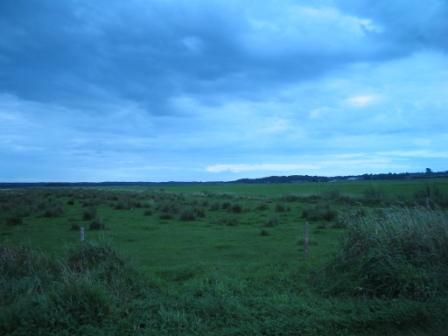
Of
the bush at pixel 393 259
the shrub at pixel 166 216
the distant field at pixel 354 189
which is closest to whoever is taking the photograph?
the bush at pixel 393 259

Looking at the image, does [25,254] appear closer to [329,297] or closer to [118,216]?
[329,297]

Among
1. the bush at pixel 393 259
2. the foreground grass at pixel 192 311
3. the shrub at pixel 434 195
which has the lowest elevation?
the foreground grass at pixel 192 311

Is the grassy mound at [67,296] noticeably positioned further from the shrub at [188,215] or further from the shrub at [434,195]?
the shrub at [434,195]

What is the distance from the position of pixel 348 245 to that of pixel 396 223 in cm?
145

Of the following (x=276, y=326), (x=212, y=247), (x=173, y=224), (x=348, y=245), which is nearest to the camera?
(x=276, y=326)

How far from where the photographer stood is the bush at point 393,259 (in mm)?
9406

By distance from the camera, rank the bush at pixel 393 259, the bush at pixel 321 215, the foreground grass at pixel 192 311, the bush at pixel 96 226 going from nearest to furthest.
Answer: the foreground grass at pixel 192 311
the bush at pixel 393 259
the bush at pixel 96 226
the bush at pixel 321 215

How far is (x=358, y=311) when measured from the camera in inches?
321

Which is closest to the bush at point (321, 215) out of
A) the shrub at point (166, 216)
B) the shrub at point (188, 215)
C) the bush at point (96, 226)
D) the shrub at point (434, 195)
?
the shrub at point (188, 215)

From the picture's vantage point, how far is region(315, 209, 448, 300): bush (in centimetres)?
941

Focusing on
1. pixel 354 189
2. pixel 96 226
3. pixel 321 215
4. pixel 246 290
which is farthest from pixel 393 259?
pixel 354 189

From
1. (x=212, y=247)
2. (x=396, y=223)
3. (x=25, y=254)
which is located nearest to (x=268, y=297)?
(x=396, y=223)

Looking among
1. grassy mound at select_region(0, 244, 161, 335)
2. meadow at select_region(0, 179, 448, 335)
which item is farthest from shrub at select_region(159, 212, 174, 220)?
grassy mound at select_region(0, 244, 161, 335)

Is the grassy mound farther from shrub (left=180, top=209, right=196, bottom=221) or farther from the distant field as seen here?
the distant field
